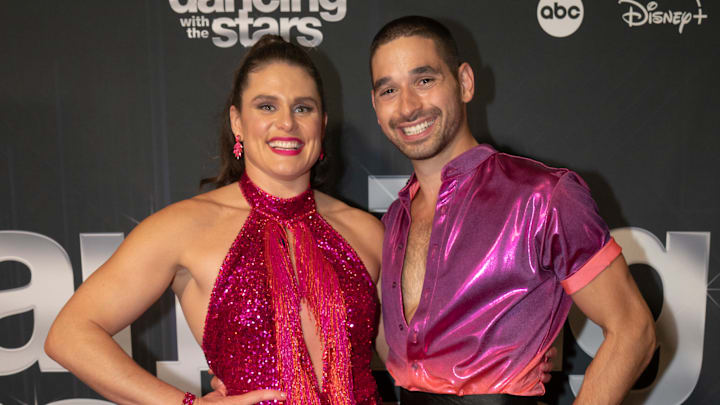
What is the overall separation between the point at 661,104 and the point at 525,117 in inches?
29.1

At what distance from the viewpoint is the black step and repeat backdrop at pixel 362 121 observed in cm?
284

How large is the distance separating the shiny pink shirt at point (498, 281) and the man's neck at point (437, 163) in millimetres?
179

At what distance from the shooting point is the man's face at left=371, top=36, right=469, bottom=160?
78.7 inches

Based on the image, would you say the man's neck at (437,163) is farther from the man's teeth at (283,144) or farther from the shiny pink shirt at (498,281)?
the man's teeth at (283,144)

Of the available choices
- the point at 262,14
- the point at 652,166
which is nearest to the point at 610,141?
the point at 652,166

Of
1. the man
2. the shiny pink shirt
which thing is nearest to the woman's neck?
the man

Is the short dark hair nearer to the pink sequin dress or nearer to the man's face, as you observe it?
the man's face

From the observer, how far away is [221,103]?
289 cm

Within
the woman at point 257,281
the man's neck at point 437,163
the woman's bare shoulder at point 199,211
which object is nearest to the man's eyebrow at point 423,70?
the man's neck at point 437,163

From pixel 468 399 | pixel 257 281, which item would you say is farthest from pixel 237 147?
pixel 468 399

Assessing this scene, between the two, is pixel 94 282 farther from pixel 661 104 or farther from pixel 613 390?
pixel 661 104

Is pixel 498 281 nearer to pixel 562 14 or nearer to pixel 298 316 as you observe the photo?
pixel 298 316

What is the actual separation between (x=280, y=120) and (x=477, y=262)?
2.95 feet

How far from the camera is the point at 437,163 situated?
2096mm
